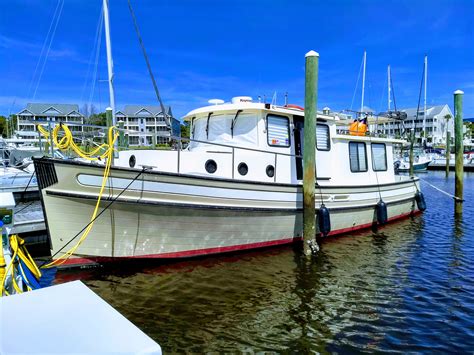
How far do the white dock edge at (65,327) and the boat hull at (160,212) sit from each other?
186 inches

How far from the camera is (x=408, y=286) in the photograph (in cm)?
690

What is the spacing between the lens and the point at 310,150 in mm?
8492

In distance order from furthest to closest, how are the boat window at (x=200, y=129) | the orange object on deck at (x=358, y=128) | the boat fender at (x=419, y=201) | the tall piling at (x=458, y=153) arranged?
the tall piling at (x=458, y=153), the boat fender at (x=419, y=201), the orange object on deck at (x=358, y=128), the boat window at (x=200, y=129)

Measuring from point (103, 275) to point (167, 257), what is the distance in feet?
4.16

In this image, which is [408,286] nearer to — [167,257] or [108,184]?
[167,257]

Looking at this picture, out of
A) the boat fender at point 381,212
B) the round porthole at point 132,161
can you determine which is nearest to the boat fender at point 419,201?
the boat fender at point 381,212

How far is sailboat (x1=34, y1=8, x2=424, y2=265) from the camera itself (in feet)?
22.3

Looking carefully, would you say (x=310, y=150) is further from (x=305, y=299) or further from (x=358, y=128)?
(x=358, y=128)

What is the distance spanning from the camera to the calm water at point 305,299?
16.5 feet

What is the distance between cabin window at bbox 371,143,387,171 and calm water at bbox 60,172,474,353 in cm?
310

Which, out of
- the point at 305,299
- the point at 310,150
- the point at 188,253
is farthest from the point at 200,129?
the point at 305,299

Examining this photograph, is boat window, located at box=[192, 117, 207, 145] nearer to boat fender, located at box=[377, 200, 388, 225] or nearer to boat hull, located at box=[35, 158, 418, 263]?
boat hull, located at box=[35, 158, 418, 263]

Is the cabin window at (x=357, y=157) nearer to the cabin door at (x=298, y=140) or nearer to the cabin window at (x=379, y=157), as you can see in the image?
the cabin window at (x=379, y=157)

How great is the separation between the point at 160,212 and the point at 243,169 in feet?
7.51
